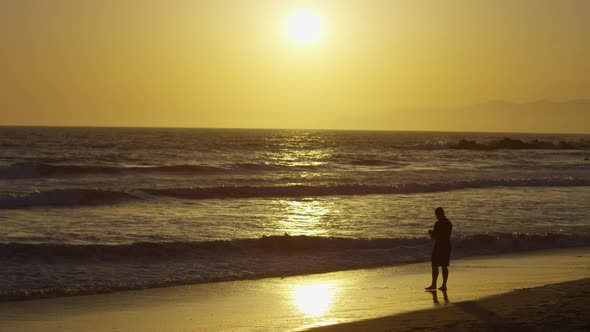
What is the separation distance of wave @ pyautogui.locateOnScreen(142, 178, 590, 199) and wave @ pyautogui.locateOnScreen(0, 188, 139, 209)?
1867 millimetres

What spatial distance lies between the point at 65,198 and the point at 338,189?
11871mm

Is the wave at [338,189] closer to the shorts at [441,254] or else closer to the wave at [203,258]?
the wave at [203,258]

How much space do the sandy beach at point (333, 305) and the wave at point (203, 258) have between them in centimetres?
65

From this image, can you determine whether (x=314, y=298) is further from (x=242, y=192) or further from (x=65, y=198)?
(x=242, y=192)

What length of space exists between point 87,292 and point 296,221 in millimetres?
10195

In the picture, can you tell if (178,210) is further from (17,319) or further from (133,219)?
(17,319)

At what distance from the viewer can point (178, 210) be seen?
23.7 metres

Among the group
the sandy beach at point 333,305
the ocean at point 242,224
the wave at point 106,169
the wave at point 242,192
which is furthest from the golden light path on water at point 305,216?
the wave at point 106,169

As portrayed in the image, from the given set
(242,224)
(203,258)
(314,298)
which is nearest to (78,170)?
(242,224)

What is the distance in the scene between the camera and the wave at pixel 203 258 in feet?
42.2

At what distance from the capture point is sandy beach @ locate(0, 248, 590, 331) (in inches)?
372

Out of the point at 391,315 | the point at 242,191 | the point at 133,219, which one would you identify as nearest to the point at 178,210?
the point at 133,219

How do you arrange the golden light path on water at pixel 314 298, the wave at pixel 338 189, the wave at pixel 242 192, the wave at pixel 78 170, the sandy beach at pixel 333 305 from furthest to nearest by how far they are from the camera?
the wave at pixel 78 170
the wave at pixel 338 189
the wave at pixel 242 192
the golden light path on water at pixel 314 298
the sandy beach at pixel 333 305

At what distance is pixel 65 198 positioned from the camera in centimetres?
2623
